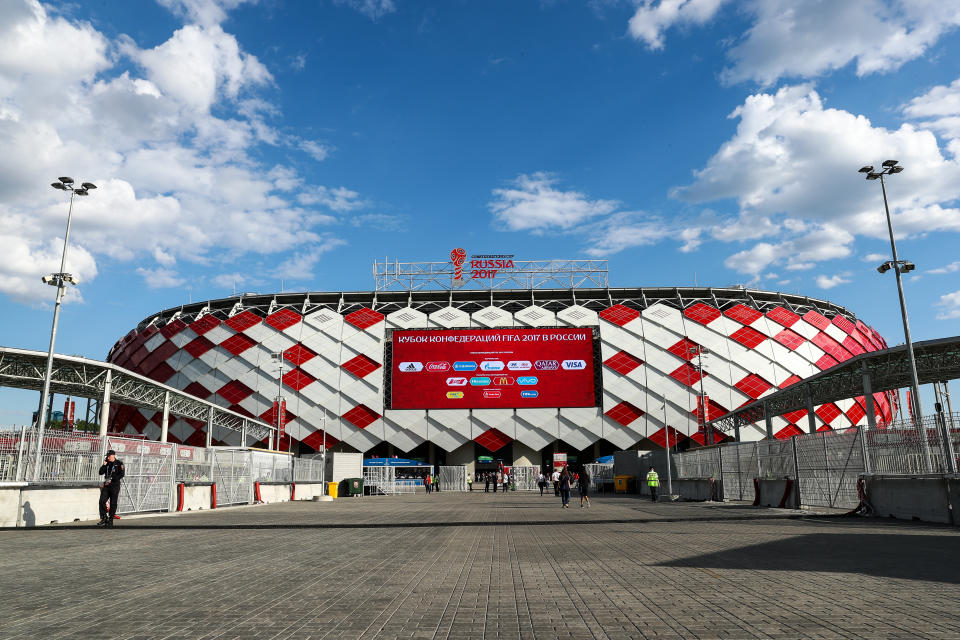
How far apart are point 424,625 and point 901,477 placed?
48.6ft

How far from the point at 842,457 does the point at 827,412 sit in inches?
2054

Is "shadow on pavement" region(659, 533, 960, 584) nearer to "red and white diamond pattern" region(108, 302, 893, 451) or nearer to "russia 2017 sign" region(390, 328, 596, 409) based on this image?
"russia 2017 sign" region(390, 328, 596, 409)

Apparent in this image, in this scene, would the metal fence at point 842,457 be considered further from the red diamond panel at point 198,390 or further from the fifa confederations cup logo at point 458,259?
the red diamond panel at point 198,390

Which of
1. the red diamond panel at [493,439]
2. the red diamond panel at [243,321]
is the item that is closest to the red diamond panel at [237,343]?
the red diamond panel at [243,321]

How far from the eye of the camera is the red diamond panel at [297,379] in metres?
63.8

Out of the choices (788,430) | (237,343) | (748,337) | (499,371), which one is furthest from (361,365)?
(788,430)

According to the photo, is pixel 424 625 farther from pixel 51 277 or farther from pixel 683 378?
pixel 683 378

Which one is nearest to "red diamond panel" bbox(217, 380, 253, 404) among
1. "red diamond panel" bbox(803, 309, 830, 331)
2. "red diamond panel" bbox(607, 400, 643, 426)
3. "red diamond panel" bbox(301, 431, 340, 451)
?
"red diamond panel" bbox(301, 431, 340, 451)

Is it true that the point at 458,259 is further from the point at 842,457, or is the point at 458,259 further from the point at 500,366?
the point at 842,457

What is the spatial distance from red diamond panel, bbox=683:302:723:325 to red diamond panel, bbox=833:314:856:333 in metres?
15.4

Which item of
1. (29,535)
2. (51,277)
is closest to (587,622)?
(29,535)

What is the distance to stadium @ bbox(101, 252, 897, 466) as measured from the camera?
61875mm

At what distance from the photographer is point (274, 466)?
32.8 meters

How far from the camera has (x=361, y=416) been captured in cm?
6272
